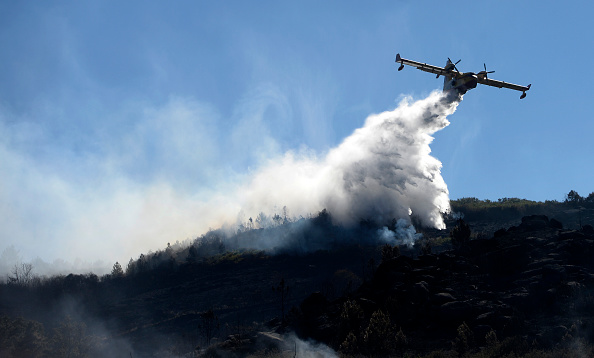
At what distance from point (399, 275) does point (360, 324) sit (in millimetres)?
24462

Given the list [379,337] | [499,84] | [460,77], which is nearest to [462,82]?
[460,77]

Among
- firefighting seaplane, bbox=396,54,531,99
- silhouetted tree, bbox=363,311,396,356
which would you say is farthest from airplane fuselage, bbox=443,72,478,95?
silhouetted tree, bbox=363,311,396,356

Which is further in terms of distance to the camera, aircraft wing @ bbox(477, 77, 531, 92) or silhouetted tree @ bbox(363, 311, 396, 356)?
aircraft wing @ bbox(477, 77, 531, 92)

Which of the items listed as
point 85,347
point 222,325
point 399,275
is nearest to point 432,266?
point 399,275

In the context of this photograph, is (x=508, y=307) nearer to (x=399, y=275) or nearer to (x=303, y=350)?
(x=399, y=275)

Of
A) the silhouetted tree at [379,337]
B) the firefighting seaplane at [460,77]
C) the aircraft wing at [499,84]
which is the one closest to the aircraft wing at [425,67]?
the firefighting seaplane at [460,77]

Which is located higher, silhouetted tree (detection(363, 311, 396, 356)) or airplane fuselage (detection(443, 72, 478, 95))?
airplane fuselage (detection(443, 72, 478, 95))

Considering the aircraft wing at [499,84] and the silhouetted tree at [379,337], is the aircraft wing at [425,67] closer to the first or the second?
the aircraft wing at [499,84]

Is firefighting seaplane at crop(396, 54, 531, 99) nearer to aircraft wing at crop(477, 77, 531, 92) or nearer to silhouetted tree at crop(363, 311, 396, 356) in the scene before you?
aircraft wing at crop(477, 77, 531, 92)

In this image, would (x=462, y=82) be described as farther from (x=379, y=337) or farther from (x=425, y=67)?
(x=379, y=337)

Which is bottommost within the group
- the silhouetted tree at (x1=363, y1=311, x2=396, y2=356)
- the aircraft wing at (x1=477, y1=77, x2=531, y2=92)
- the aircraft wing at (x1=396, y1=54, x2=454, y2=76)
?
the silhouetted tree at (x1=363, y1=311, x2=396, y2=356)

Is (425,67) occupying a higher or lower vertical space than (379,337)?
Result: higher

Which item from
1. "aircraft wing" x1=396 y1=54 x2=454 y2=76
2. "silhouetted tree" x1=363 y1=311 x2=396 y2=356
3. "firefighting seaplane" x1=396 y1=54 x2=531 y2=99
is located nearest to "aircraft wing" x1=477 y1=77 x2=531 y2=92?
"firefighting seaplane" x1=396 y1=54 x2=531 y2=99

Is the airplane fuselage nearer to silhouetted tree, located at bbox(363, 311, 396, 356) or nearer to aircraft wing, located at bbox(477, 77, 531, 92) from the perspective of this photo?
aircraft wing, located at bbox(477, 77, 531, 92)
